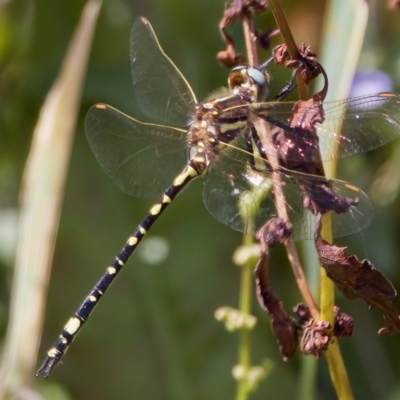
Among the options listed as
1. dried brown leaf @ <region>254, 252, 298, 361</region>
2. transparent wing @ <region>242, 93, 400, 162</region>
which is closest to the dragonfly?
transparent wing @ <region>242, 93, 400, 162</region>

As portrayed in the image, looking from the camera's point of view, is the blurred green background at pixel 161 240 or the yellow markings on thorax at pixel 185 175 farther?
the blurred green background at pixel 161 240

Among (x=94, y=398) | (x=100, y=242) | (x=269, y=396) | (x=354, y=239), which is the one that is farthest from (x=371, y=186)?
(x=94, y=398)

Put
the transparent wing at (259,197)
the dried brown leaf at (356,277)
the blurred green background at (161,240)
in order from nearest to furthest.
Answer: the dried brown leaf at (356,277), the transparent wing at (259,197), the blurred green background at (161,240)

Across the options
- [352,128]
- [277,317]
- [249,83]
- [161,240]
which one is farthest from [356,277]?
[161,240]

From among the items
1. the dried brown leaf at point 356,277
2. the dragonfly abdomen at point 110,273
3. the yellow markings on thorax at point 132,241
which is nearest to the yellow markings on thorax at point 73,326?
the dragonfly abdomen at point 110,273

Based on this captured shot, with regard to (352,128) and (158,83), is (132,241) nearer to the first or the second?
(158,83)

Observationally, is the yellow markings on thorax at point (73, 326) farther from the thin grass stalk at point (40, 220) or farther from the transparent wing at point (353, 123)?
the transparent wing at point (353, 123)

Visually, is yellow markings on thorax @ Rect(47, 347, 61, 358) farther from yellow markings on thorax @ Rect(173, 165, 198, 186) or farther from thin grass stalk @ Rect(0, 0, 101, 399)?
yellow markings on thorax @ Rect(173, 165, 198, 186)
